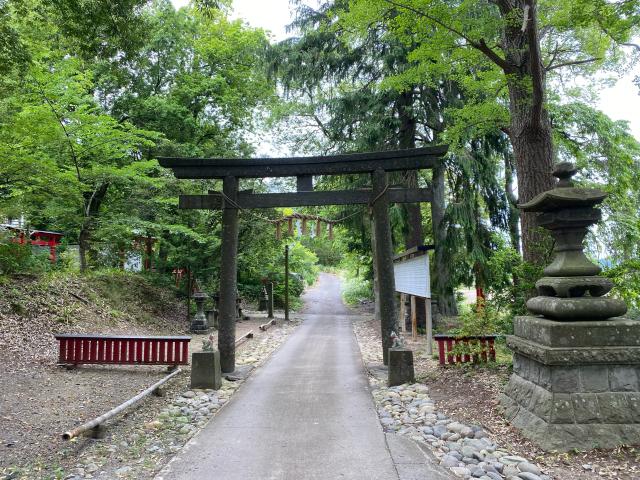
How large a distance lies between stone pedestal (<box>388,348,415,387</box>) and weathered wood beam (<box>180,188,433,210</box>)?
9.28 ft

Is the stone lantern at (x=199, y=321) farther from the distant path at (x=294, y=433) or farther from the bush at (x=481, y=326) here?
the bush at (x=481, y=326)

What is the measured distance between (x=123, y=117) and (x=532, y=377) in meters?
19.4

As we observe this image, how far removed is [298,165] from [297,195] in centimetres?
58

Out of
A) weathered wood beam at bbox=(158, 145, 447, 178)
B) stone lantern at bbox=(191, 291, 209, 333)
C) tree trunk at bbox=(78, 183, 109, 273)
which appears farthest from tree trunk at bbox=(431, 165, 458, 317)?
tree trunk at bbox=(78, 183, 109, 273)

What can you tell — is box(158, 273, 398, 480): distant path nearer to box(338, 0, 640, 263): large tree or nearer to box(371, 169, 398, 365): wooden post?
box(371, 169, 398, 365): wooden post

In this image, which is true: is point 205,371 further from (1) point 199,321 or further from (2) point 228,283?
(1) point 199,321

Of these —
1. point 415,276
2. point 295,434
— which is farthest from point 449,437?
point 415,276

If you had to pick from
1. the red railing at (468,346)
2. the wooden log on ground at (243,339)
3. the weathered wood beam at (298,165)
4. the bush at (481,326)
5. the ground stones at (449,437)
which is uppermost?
the weathered wood beam at (298,165)

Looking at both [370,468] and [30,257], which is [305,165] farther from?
[30,257]

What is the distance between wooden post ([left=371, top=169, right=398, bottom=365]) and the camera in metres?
7.88

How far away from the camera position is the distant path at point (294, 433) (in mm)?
3961

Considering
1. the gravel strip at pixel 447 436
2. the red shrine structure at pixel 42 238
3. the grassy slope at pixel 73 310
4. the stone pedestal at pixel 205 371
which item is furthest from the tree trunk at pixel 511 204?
the red shrine structure at pixel 42 238

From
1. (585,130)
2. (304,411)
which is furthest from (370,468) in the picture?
(585,130)

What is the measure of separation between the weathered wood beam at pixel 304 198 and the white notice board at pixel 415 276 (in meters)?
1.74
